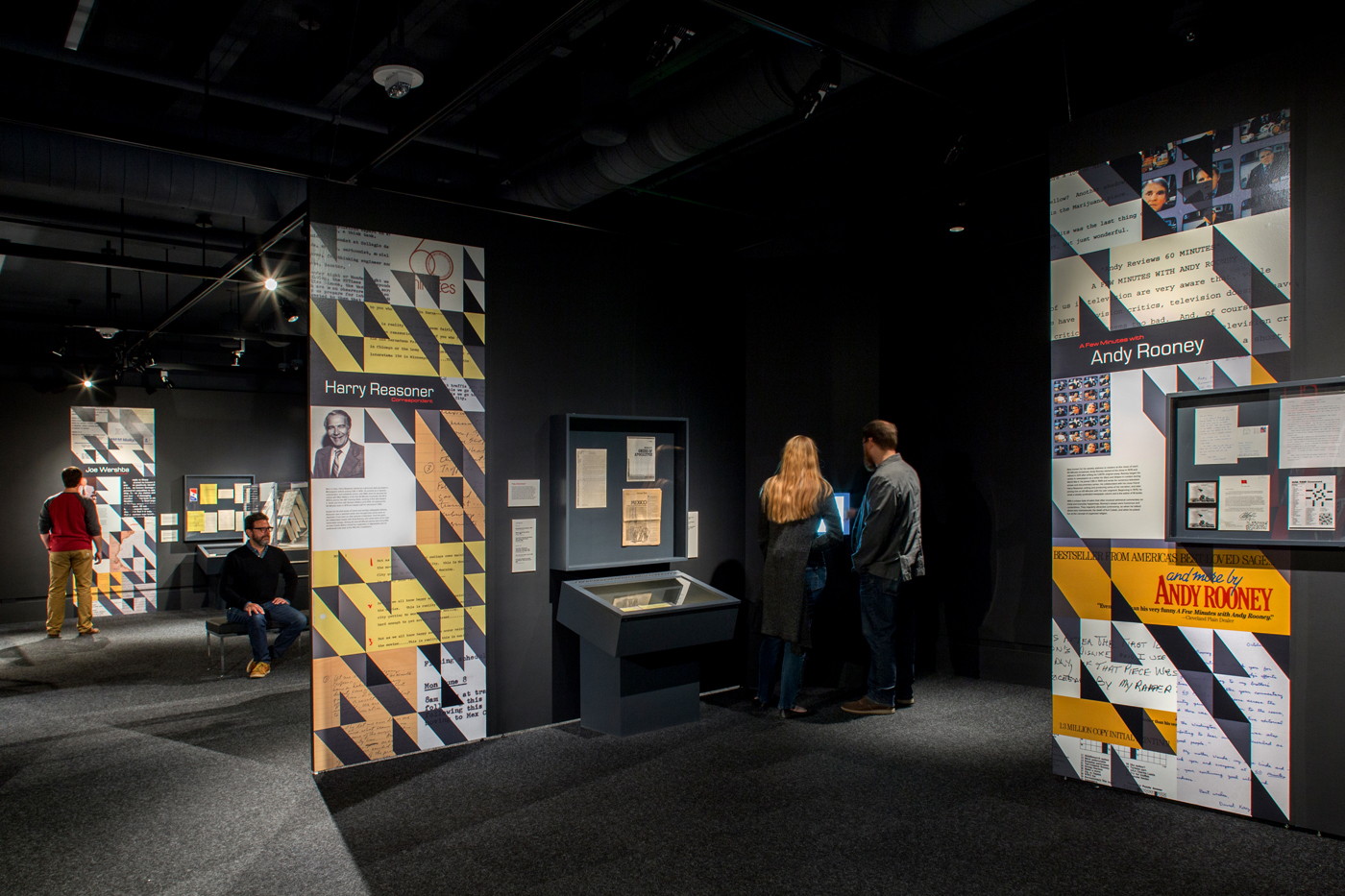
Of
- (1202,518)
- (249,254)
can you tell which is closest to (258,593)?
(249,254)

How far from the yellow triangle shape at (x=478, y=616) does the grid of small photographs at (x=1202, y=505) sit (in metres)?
3.50

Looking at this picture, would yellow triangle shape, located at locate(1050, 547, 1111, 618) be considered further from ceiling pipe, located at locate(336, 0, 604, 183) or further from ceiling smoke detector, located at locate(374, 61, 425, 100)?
ceiling smoke detector, located at locate(374, 61, 425, 100)

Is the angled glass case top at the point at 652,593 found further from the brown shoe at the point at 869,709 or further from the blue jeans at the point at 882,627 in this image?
the brown shoe at the point at 869,709

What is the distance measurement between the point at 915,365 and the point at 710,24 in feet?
9.99

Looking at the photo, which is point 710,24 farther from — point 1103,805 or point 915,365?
point 1103,805

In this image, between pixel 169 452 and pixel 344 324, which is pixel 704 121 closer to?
pixel 344 324

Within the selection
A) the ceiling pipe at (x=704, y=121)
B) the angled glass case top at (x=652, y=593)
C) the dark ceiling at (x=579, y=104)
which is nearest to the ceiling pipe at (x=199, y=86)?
the dark ceiling at (x=579, y=104)

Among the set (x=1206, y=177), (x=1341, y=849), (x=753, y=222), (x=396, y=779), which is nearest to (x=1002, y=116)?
(x=1206, y=177)

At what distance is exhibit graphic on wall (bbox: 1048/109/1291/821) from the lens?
3215 mm

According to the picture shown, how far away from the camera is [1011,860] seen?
9.60 feet

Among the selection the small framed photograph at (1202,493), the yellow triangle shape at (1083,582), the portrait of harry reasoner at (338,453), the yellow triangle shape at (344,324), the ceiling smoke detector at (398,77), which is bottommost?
the yellow triangle shape at (1083,582)

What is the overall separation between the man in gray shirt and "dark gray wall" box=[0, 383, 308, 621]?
679 centimetres

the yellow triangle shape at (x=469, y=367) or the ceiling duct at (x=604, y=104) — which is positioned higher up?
the ceiling duct at (x=604, y=104)

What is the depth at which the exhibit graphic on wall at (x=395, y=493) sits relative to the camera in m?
4.05
